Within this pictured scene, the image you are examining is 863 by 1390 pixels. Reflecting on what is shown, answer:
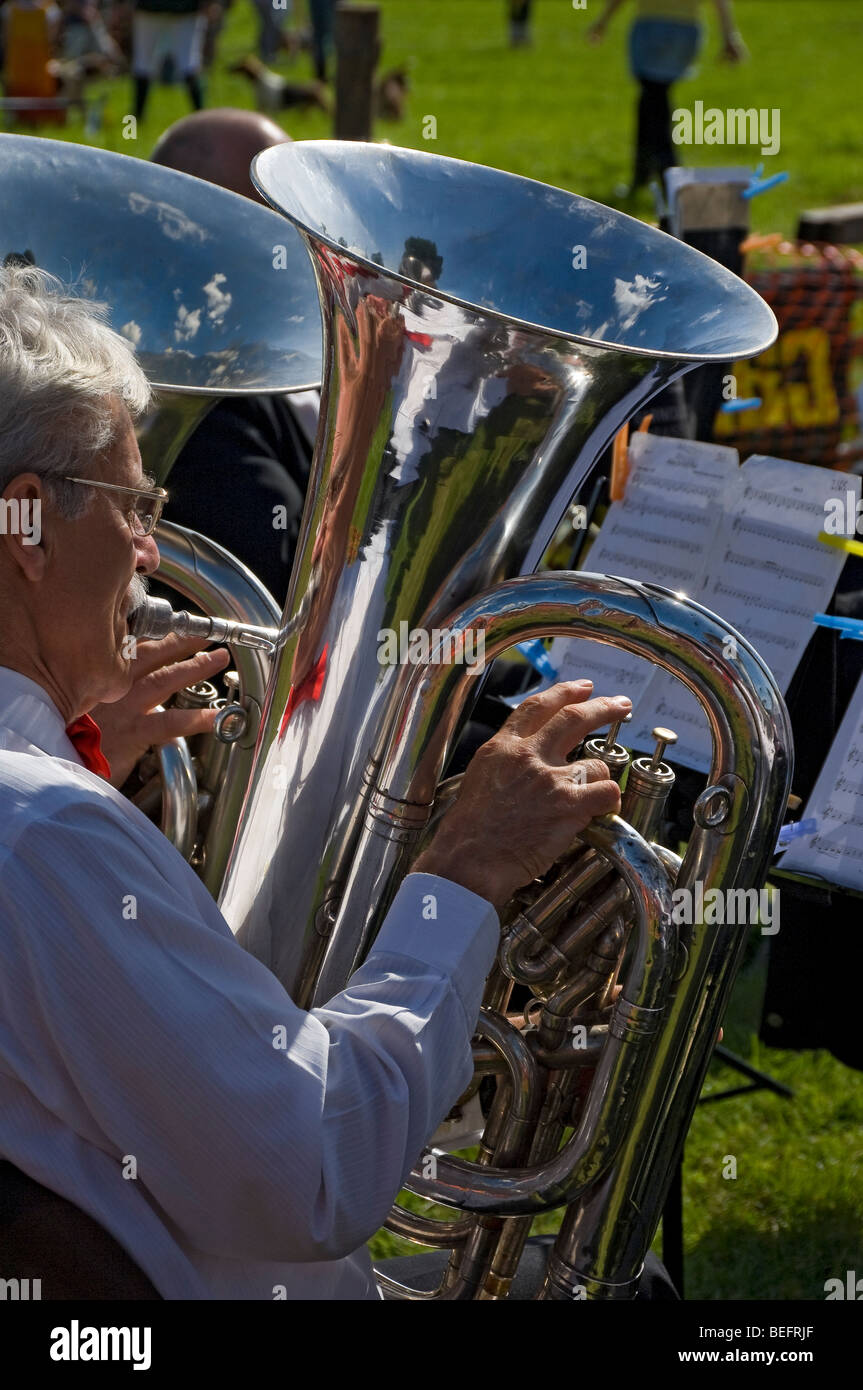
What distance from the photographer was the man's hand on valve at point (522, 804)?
1.50m

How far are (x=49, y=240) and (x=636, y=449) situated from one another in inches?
37.5

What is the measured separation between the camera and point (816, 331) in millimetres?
5156

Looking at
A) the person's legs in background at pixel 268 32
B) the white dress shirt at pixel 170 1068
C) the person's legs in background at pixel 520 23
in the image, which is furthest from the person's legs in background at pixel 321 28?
the white dress shirt at pixel 170 1068

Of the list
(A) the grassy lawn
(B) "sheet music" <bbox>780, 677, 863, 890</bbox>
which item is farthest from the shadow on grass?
(B) "sheet music" <bbox>780, 677, 863, 890</bbox>

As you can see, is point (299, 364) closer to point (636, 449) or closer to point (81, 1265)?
point (636, 449)

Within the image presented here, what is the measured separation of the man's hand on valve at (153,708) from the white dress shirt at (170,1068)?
1.67 feet

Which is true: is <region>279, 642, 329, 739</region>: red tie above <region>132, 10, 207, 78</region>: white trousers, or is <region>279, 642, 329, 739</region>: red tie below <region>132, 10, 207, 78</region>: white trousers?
below

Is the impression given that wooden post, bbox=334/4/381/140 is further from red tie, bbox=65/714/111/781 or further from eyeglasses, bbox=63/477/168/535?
red tie, bbox=65/714/111/781

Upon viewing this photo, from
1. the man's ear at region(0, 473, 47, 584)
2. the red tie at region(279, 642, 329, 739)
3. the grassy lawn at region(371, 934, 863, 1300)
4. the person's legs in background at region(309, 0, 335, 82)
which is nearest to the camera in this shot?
the man's ear at region(0, 473, 47, 584)

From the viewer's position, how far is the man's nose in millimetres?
1604

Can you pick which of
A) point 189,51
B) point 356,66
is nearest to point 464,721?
point 356,66

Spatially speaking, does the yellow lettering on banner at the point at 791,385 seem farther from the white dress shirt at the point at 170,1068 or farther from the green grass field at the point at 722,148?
the white dress shirt at the point at 170,1068

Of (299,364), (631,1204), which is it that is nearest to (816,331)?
(299,364)

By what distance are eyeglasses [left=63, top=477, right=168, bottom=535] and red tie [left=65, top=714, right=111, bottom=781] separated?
0.22 metres
